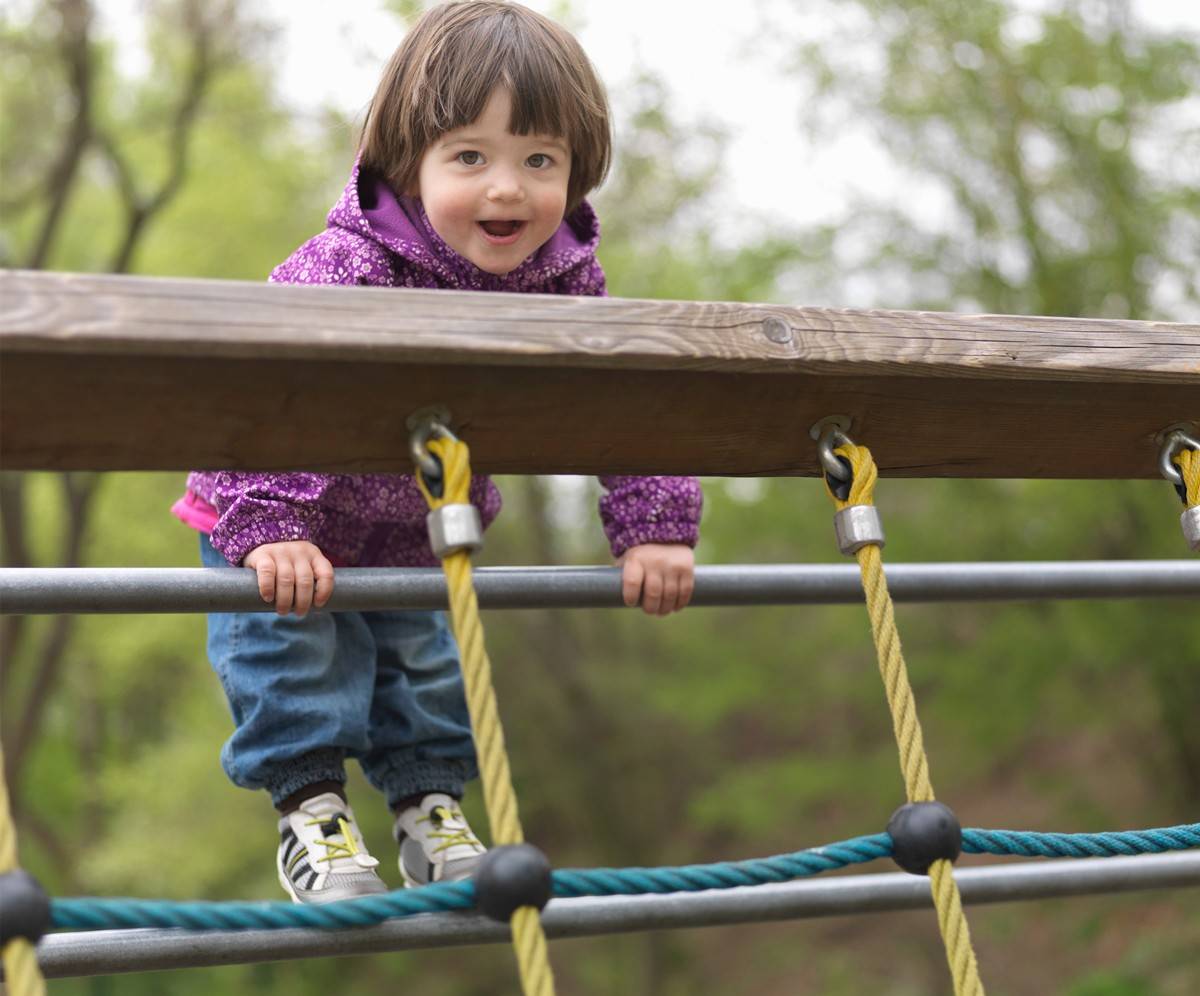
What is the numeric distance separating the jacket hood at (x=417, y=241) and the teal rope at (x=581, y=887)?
0.72m

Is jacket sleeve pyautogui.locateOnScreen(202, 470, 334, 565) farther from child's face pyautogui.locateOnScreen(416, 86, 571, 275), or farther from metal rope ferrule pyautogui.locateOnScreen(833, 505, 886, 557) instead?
metal rope ferrule pyautogui.locateOnScreen(833, 505, 886, 557)

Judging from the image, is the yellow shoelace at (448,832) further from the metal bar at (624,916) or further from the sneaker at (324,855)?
the metal bar at (624,916)

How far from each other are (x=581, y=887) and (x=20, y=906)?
38cm

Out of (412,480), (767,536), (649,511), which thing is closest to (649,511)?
(649,511)

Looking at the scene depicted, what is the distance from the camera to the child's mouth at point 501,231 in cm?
156

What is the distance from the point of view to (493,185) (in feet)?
4.94

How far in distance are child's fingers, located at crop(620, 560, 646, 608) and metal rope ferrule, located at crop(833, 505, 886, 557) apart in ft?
0.83

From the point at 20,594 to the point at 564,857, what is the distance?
896 cm

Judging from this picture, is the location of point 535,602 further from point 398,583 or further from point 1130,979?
point 1130,979

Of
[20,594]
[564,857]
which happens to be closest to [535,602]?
[20,594]

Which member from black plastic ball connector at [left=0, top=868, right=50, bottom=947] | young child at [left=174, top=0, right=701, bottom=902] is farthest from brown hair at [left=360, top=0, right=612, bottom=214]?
black plastic ball connector at [left=0, top=868, right=50, bottom=947]

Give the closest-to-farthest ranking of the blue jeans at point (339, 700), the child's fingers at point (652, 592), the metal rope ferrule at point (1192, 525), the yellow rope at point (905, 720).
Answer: the yellow rope at point (905, 720)
the metal rope ferrule at point (1192, 525)
the child's fingers at point (652, 592)
the blue jeans at point (339, 700)

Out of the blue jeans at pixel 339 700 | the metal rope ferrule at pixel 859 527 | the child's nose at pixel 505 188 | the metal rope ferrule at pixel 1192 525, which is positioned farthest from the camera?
the blue jeans at pixel 339 700

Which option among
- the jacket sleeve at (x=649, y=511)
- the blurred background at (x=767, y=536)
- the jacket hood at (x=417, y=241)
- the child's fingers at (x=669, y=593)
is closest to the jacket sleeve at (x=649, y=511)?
the jacket sleeve at (x=649, y=511)
